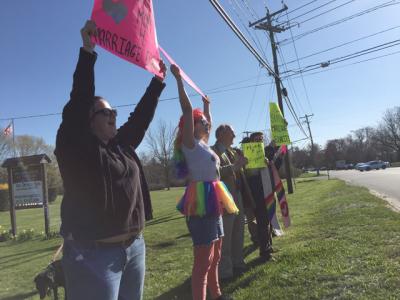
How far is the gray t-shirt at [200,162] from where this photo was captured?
385cm

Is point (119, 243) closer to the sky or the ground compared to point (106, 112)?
closer to the ground

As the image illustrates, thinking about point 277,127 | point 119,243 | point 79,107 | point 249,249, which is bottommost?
point 249,249

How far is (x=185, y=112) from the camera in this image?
3.62 metres

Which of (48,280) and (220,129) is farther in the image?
Answer: (220,129)

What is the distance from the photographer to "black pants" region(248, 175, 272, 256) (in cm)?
589

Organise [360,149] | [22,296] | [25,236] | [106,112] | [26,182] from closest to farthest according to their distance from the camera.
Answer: [106,112] → [22,296] → [25,236] → [26,182] → [360,149]

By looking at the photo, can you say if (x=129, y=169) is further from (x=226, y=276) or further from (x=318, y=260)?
(x=318, y=260)

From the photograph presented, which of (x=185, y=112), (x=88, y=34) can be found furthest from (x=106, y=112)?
(x=185, y=112)

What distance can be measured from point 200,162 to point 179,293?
2.05m

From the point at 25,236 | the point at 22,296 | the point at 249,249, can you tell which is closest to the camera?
the point at 22,296

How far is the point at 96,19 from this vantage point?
8.75 ft

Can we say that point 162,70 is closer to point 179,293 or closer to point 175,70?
point 175,70

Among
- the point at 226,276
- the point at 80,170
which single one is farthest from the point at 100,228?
the point at 226,276

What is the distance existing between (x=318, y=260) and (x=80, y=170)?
163 inches
